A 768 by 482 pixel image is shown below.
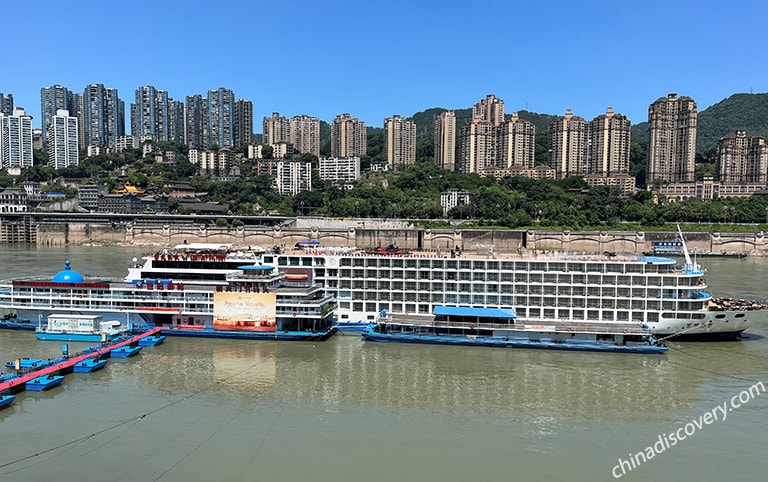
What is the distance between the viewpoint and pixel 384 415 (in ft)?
61.0

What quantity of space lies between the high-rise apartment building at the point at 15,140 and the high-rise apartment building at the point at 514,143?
9366 centimetres

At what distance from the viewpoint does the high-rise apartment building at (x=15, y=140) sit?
125875mm

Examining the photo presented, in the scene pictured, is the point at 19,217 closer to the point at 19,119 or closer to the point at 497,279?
the point at 19,119

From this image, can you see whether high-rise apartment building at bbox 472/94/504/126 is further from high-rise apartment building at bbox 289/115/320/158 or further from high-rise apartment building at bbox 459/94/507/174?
high-rise apartment building at bbox 289/115/320/158

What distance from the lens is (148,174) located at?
385 feet

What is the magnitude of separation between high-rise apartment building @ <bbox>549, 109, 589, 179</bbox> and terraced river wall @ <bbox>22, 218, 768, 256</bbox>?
49.5 meters

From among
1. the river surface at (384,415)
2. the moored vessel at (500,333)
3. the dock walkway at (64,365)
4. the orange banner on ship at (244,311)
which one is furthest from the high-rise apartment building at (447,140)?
the dock walkway at (64,365)

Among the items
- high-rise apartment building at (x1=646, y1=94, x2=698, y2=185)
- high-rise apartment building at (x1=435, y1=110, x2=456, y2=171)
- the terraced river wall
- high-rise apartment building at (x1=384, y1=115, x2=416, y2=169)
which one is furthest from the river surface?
high-rise apartment building at (x1=384, y1=115, x2=416, y2=169)

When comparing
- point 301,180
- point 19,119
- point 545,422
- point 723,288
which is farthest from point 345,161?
point 545,422

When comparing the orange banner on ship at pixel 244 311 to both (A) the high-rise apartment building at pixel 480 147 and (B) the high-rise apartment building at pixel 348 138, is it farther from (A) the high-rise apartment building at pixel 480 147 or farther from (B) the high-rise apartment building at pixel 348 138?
(B) the high-rise apartment building at pixel 348 138

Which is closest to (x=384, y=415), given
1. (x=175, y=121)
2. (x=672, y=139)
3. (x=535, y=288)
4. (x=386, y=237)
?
(x=535, y=288)

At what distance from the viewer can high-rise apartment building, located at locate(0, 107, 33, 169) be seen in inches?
4956

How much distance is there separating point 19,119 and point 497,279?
414 ft

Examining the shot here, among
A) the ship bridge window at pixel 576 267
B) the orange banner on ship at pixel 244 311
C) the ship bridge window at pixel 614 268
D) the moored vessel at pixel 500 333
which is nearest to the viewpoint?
the moored vessel at pixel 500 333
